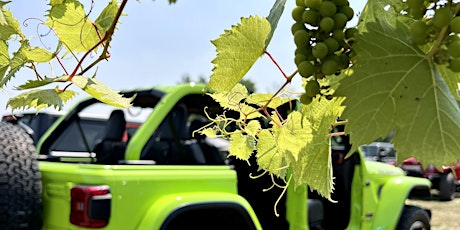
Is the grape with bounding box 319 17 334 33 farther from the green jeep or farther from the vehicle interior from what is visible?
the vehicle interior

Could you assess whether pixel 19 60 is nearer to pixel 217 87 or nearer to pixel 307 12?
pixel 217 87

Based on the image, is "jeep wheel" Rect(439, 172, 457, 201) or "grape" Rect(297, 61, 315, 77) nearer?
"grape" Rect(297, 61, 315, 77)

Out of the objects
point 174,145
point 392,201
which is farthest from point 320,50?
point 392,201

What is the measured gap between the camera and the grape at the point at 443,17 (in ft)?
1.38

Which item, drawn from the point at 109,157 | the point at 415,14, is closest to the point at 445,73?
the point at 415,14

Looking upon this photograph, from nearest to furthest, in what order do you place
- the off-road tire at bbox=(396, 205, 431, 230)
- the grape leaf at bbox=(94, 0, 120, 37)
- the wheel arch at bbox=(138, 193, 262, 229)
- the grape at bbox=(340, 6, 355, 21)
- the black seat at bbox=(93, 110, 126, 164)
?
the grape at bbox=(340, 6, 355, 21) < the grape leaf at bbox=(94, 0, 120, 37) < the wheel arch at bbox=(138, 193, 262, 229) < the black seat at bbox=(93, 110, 126, 164) < the off-road tire at bbox=(396, 205, 431, 230)

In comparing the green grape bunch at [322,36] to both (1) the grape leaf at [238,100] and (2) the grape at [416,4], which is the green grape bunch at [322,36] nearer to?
(2) the grape at [416,4]

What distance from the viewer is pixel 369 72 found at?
1.53 ft

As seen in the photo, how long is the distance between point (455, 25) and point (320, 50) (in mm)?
115

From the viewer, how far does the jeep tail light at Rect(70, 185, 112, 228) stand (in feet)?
9.28

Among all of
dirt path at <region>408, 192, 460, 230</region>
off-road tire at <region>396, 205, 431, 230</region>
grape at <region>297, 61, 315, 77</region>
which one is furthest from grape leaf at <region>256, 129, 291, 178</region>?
dirt path at <region>408, 192, 460, 230</region>

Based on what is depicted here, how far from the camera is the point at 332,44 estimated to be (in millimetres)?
495

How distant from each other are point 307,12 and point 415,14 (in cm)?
9

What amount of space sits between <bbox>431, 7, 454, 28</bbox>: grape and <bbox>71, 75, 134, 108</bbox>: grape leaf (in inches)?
14.7
